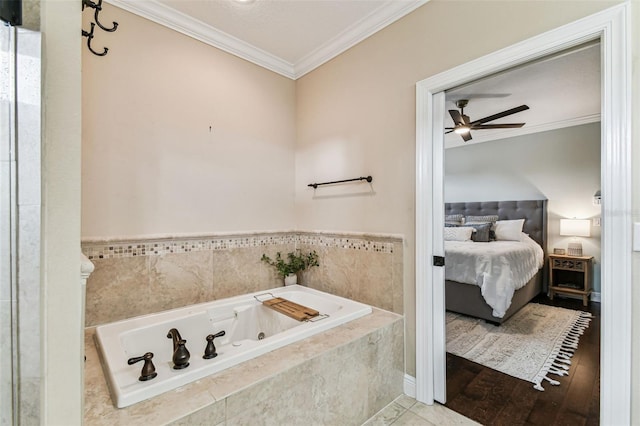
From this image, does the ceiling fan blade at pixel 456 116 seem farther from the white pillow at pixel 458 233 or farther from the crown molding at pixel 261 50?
the white pillow at pixel 458 233

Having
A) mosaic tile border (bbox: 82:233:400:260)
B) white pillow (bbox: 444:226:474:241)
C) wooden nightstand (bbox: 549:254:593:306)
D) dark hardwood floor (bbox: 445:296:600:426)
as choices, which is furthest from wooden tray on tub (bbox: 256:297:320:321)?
white pillow (bbox: 444:226:474:241)

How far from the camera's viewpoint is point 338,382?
1.50 m

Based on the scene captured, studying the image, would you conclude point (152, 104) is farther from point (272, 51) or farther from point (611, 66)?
point (611, 66)

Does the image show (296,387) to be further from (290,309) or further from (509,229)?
(509,229)

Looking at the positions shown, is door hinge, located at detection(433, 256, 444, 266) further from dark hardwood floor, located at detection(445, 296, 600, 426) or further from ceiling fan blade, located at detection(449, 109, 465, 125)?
ceiling fan blade, located at detection(449, 109, 465, 125)

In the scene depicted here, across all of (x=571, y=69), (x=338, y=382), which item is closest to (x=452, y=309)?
(x=338, y=382)

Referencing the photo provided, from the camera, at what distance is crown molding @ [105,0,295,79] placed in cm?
196

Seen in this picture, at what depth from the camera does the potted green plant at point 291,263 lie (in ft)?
8.64

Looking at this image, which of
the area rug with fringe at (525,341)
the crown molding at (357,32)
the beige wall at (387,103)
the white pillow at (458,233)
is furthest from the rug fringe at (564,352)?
the crown molding at (357,32)

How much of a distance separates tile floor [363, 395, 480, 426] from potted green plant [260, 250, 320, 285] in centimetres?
121

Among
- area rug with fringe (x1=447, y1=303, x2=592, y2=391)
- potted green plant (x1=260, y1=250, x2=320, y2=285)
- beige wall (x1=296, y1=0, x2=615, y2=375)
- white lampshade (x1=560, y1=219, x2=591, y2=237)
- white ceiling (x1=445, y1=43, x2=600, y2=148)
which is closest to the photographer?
beige wall (x1=296, y1=0, x2=615, y2=375)

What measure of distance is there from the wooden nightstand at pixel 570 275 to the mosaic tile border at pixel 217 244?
6.28 ft

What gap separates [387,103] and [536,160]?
265 centimetres

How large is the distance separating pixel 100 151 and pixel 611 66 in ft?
8.94
